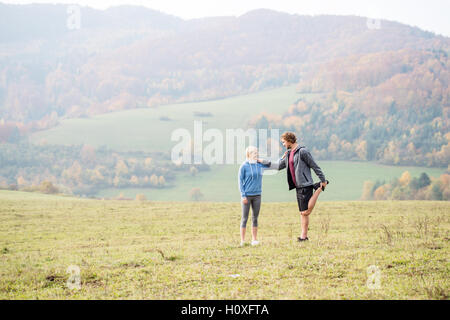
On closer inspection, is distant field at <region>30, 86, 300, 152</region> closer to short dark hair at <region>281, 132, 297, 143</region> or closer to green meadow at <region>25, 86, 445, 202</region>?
green meadow at <region>25, 86, 445, 202</region>

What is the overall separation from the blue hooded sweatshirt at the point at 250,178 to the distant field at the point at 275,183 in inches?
3661

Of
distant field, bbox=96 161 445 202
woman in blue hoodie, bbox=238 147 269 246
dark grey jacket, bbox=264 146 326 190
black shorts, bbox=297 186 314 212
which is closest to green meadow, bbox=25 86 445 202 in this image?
distant field, bbox=96 161 445 202

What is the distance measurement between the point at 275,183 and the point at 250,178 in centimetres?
10670

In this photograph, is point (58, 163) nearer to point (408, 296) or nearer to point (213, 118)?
point (213, 118)

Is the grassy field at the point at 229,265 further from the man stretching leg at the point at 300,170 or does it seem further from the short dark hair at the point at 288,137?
the short dark hair at the point at 288,137

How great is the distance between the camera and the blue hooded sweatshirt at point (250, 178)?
1157 cm

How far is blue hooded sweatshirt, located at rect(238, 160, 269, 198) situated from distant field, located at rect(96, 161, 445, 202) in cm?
9300

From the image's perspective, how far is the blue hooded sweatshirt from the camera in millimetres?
11570

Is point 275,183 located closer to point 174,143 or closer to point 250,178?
point 174,143

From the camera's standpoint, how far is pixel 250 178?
11625 mm

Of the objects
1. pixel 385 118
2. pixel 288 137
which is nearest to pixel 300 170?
pixel 288 137

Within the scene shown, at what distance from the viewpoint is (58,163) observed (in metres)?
162

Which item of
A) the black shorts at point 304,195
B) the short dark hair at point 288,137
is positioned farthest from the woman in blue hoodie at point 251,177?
the black shorts at point 304,195

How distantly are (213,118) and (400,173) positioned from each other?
91.5 metres
